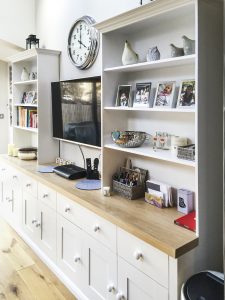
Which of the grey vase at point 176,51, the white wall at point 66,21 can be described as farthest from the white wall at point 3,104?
the grey vase at point 176,51

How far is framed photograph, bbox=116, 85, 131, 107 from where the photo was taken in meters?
2.11

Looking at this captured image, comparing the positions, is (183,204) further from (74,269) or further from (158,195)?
(74,269)

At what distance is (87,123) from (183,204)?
1207 millimetres

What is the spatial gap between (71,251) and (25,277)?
1.87ft

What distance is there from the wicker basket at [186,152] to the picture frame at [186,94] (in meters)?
0.24

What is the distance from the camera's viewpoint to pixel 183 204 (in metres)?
1.83

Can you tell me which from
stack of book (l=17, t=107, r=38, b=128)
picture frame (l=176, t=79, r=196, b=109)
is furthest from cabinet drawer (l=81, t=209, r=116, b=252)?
stack of book (l=17, t=107, r=38, b=128)

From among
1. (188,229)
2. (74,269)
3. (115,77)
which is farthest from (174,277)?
(115,77)

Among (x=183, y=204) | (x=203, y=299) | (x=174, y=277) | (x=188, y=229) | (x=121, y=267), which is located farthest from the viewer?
(x=183, y=204)

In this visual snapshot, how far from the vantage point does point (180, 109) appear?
164 centimetres

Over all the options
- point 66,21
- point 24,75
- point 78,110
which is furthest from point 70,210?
point 24,75

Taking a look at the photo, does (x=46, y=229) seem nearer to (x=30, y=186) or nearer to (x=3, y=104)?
(x=30, y=186)

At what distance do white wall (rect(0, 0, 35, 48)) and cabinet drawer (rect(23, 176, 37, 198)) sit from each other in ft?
6.32

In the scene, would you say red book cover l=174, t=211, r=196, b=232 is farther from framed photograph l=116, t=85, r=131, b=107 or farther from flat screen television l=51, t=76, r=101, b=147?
flat screen television l=51, t=76, r=101, b=147
